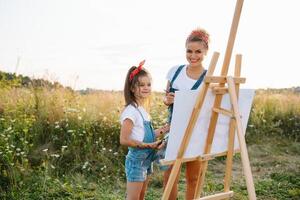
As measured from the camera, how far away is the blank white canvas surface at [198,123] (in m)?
3.00

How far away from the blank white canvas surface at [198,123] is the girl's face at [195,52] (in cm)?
35

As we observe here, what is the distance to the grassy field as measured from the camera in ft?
16.7

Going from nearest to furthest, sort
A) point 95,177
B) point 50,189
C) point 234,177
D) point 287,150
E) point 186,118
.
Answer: point 186,118 → point 50,189 → point 95,177 → point 234,177 → point 287,150

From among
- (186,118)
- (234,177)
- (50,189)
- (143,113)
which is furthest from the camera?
(234,177)

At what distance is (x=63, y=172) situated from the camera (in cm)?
555

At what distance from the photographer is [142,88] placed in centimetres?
322

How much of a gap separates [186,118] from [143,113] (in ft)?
1.16

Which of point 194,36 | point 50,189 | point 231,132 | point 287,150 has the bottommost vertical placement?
point 50,189

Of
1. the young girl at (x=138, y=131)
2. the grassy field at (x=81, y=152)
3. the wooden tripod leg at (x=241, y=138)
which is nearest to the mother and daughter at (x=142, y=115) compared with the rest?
the young girl at (x=138, y=131)

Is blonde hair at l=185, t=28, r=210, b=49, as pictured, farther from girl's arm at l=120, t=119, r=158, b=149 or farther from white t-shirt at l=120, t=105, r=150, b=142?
girl's arm at l=120, t=119, r=158, b=149

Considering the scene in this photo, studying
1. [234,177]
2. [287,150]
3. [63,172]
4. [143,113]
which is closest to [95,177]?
[63,172]

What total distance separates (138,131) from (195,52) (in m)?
0.72

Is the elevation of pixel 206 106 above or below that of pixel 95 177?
above

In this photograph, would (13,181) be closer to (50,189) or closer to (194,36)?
(50,189)
